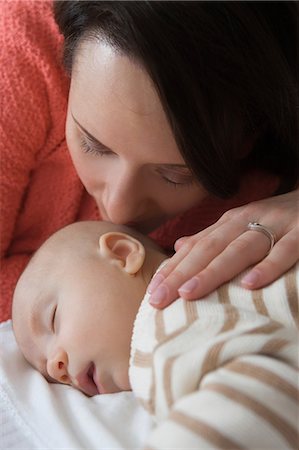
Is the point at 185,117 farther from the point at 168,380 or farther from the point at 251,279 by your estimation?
the point at 168,380

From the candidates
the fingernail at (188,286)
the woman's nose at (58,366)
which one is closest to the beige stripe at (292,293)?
the fingernail at (188,286)

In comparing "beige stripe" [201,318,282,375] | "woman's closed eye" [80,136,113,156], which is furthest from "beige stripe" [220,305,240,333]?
"woman's closed eye" [80,136,113,156]

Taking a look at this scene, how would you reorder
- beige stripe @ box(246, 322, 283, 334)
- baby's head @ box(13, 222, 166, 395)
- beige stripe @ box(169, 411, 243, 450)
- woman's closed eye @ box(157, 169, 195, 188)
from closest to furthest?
beige stripe @ box(169, 411, 243, 450)
beige stripe @ box(246, 322, 283, 334)
baby's head @ box(13, 222, 166, 395)
woman's closed eye @ box(157, 169, 195, 188)

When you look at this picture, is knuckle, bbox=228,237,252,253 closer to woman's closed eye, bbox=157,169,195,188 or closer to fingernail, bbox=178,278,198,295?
fingernail, bbox=178,278,198,295

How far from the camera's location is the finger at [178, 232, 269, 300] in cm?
86

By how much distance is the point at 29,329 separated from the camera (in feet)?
3.53

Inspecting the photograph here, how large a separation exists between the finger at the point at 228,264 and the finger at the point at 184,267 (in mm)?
22

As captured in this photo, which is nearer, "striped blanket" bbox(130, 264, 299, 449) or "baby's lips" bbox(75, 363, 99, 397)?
"striped blanket" bbox(130, 264, 299, 449)

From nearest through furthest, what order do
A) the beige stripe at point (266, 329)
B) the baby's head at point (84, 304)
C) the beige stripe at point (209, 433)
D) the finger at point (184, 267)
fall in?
the beige stripe at point (209, 433), the beige stripe at point (266, 329), the finger at point (184, 267), the baby's head at point (84, 304)

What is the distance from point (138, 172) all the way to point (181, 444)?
49cm

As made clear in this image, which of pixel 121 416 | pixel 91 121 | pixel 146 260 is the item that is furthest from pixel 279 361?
pixel 91 121

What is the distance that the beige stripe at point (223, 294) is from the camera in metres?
0.86

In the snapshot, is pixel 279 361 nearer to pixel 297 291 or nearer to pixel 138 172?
pixel 297 291

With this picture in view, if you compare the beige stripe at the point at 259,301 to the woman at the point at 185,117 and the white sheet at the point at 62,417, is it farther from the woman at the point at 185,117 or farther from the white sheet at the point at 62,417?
the white sheet at the point at 62,417
